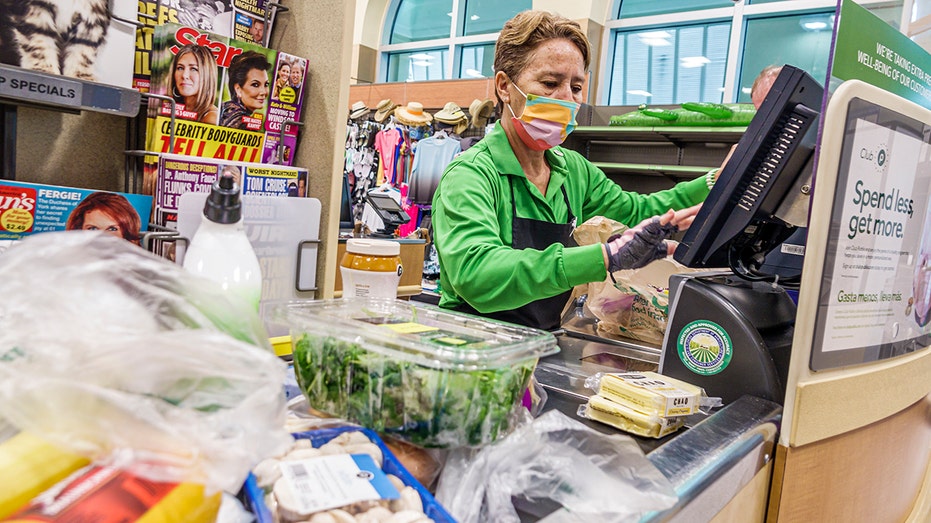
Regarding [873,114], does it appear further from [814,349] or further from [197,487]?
[197,487]

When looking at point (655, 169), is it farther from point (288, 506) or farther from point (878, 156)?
point (288, 506)

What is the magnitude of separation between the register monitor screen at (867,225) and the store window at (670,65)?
5.63 metres

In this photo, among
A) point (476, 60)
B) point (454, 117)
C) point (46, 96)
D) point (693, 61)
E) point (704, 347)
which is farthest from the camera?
point (476, 60)

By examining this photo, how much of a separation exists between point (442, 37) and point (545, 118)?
7.55 metres

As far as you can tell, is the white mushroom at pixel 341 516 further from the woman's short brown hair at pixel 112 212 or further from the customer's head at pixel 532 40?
the customer's head at pixel 532 40

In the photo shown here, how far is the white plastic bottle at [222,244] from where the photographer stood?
0.75 meters

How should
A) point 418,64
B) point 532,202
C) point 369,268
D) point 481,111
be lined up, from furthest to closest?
point 418,64 < point 481,111 < point 532,202 < point 369,268

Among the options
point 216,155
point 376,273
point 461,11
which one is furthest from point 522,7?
point 376,273

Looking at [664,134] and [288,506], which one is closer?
[288,506]

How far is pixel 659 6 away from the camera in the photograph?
23.0 ft

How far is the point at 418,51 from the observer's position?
9.24 m

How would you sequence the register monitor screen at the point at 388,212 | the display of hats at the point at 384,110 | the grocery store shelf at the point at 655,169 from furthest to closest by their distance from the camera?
the display of hats at the point at 384,110 < the grocery store shelf at the point at 655,169 < the register monitor screen at the point at 388,212

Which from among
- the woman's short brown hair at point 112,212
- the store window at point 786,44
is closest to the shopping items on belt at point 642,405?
the woman's short brown hair at point 112,212

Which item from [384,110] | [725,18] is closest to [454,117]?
[384,110]
